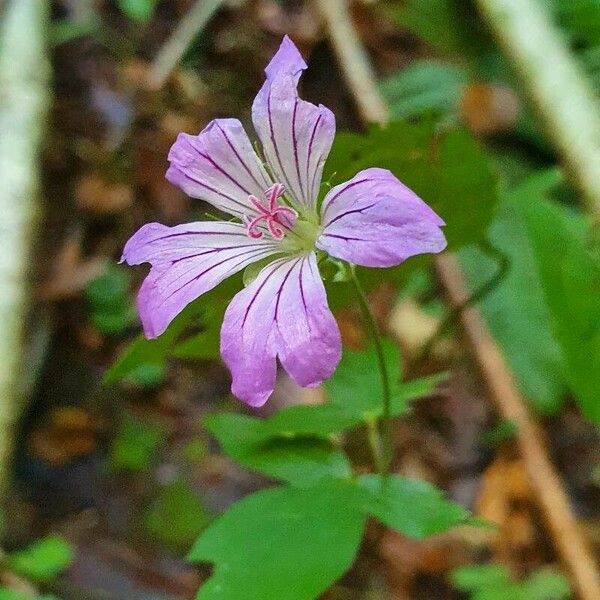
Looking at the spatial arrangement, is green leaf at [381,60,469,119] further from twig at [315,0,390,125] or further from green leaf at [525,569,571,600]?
green leaf at [525,569,571,600]

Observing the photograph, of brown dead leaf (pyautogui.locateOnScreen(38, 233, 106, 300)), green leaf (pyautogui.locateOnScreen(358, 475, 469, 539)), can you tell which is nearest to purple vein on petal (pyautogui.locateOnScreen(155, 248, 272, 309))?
green leaf (pyautogui.locateOnScreen(358, 475, 469, 539))

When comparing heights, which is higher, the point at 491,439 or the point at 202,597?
the point at 202,597

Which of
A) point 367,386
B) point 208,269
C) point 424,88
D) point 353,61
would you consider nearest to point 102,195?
point 353,61

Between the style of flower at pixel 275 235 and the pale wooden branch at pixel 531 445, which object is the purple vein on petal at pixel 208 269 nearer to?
the style of flower at pixel 275 235

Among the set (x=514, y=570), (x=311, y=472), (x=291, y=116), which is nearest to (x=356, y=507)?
(x=311, y=472)

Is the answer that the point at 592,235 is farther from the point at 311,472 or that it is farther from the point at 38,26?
the point at 38,26

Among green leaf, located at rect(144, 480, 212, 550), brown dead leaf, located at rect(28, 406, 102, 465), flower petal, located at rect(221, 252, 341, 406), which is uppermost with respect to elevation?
flower petal, located at rect(221, 252, 341, 406)
